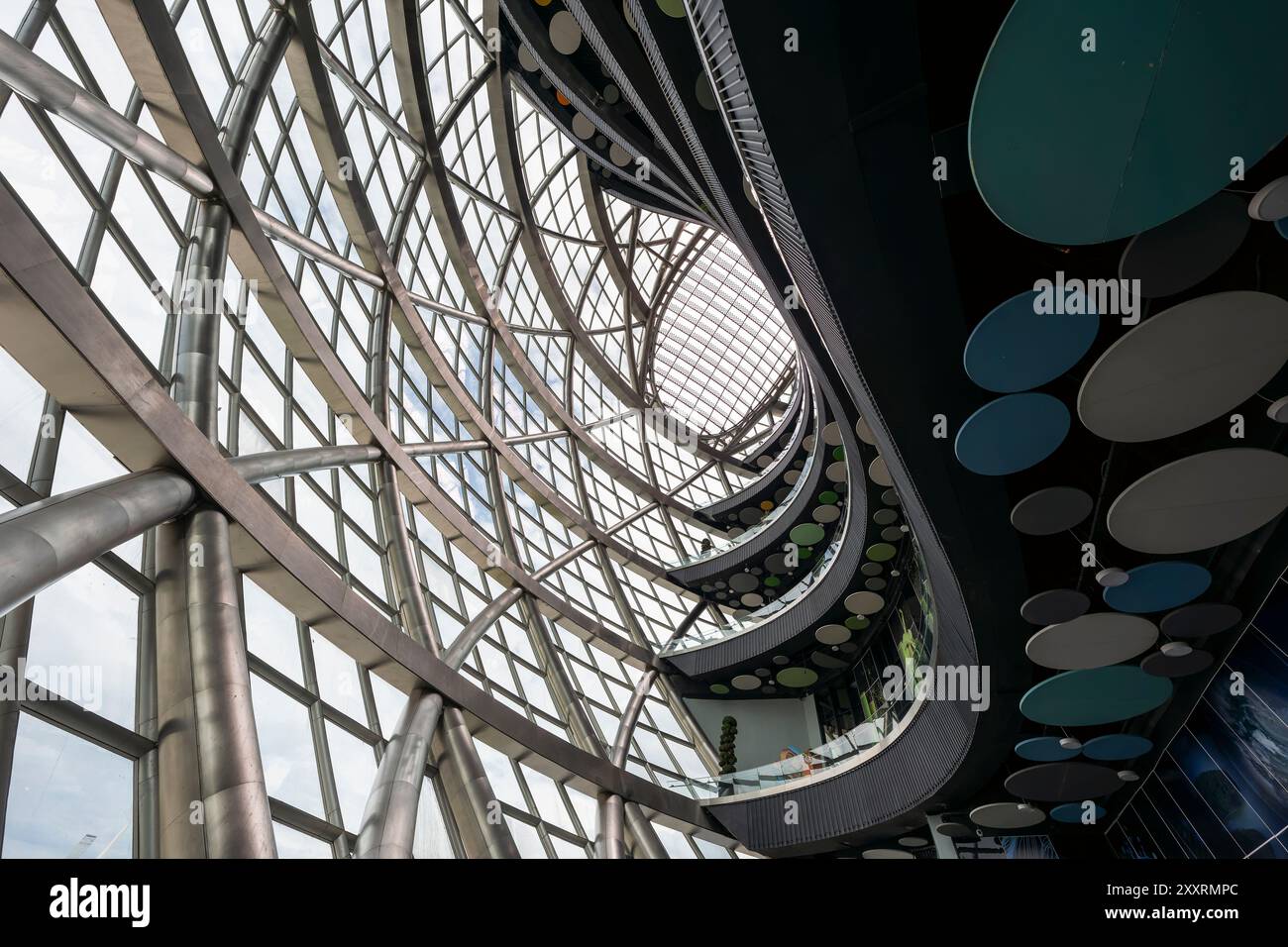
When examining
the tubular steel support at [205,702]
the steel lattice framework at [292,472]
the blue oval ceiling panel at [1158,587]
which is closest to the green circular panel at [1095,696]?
the blue oval ceiling panel at [1158,587]

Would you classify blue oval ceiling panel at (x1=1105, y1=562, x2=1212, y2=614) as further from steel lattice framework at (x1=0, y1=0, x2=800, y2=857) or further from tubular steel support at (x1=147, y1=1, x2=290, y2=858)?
tubular steel support at (x1=147, y1=1, x2=290, y2=858)

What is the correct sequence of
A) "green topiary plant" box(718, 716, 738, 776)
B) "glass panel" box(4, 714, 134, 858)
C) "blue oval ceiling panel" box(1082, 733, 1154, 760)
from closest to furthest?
"glass panel" box(4, 714, 134, 858)
"blue oval ceiling panel" box(1082, 733, 1154, 760)
"green topiary plant" box(718, 716, 738, 776)

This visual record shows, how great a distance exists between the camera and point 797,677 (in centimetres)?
3225

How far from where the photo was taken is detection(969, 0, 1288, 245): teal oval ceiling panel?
4.97m

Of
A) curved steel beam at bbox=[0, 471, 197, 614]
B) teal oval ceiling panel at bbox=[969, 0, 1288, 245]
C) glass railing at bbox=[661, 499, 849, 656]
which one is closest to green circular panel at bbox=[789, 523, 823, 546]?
glass railing at bbox=[661, 499, 849, 656]

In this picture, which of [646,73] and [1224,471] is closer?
[1224,471]

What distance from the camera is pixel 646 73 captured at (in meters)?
14.7

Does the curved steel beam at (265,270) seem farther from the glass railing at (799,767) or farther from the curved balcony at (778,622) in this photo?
the curved balcony at (778,622)

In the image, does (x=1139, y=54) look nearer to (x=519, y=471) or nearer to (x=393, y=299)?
(x=393, y=299)

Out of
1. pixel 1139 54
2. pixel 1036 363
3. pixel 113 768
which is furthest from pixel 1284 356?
pixel 113 768

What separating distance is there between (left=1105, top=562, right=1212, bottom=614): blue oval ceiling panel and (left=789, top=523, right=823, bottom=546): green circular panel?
70.7 feet

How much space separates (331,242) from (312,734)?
12.9 m

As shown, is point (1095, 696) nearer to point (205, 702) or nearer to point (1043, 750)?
point (1043, 750)
